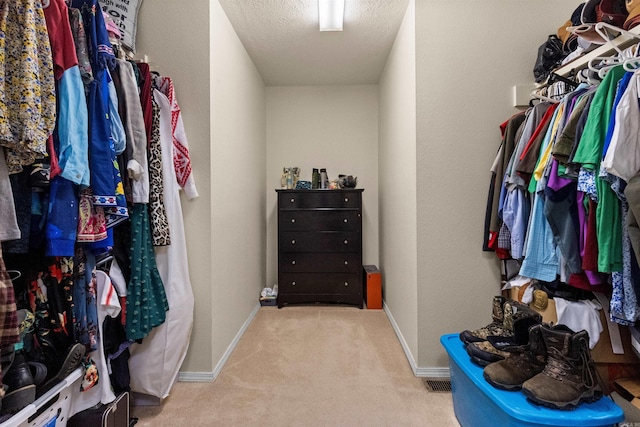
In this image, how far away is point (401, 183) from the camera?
216 cm

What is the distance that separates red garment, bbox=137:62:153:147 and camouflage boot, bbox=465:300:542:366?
72.9 inches

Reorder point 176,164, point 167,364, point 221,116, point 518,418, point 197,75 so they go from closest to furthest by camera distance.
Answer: point 518,418, point 167,364, point 176,164, point 197,75, point 221,116

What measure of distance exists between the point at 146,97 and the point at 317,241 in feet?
6.25

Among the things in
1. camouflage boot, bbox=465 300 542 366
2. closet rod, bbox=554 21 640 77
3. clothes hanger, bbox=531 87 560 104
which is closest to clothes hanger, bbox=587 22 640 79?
closet rod, bbox=554 21 640 77

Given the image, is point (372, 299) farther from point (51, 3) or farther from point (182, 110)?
point (51, 3)

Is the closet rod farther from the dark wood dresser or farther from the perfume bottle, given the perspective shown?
the perfume bottle

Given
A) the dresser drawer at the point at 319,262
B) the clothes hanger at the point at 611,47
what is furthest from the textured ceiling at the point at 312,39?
the dresser drawer at the point at 319,262

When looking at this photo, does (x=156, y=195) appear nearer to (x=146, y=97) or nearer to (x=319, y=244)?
(x=146, y=97)

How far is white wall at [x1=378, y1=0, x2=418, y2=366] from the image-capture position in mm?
1828

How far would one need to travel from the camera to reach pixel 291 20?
7.08 ft

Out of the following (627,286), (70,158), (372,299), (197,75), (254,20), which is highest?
(254,20)

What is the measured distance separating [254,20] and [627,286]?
8.35 feet

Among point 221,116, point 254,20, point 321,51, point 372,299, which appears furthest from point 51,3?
point 372,299

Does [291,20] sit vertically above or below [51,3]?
above
